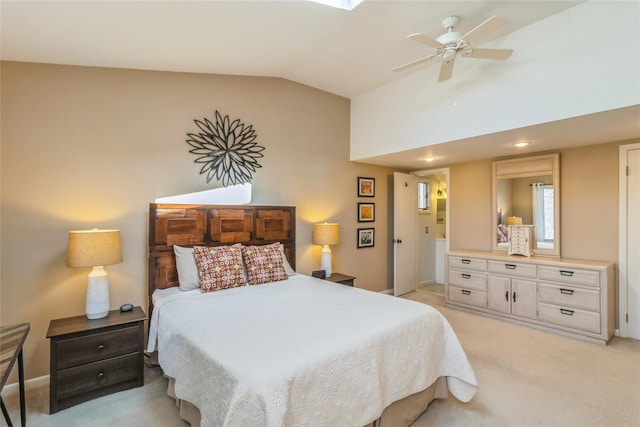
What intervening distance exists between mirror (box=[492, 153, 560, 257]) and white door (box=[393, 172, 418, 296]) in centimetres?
126

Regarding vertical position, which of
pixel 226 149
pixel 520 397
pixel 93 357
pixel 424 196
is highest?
pixel 226 149

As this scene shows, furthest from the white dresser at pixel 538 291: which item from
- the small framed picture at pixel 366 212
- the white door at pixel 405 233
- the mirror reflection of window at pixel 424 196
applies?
the mirror reflection of window at pixel 424 196

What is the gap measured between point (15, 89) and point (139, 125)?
870 millimetres

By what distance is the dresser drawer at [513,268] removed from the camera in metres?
3.69

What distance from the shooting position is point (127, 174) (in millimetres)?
2869

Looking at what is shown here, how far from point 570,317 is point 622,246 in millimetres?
977

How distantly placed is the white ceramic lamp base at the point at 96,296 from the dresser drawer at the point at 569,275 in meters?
4.46

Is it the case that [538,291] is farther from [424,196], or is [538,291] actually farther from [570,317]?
[424,196]

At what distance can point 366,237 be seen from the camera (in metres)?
4.82

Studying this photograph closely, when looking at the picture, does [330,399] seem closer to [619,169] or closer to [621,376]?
[621,376]

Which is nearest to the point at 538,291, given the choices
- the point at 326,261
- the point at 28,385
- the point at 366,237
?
the point at 366,237

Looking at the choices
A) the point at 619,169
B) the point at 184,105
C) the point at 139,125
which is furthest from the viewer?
the point at 619,169

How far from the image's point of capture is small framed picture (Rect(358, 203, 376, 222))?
4748mm

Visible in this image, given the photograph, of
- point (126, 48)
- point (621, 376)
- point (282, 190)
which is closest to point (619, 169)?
point (621, 376)
